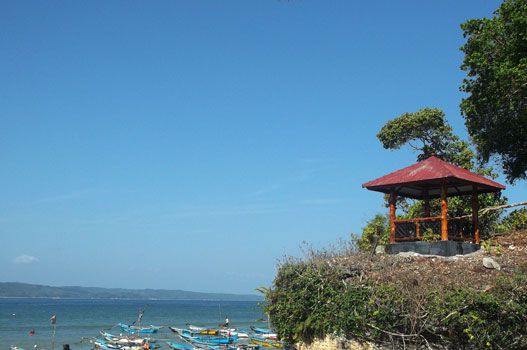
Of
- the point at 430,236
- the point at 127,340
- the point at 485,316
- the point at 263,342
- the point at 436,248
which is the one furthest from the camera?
the point at 127,340

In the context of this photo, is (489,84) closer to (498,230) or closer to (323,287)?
(498,230)

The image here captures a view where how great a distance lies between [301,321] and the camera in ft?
47.2

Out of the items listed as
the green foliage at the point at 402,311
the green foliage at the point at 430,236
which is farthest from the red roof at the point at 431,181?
the green foliage at the point at 402,311

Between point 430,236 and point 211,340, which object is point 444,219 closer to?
point 430,236

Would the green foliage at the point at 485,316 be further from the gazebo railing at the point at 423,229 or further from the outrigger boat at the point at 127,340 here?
the outrigger boat at the point at 127,340

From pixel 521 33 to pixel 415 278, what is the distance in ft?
34.4

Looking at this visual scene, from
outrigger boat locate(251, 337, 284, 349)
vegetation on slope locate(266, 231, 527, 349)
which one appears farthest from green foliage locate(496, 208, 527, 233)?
outrigger boat locate(251, 337, 284, 349)

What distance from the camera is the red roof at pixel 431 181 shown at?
16.5 metres

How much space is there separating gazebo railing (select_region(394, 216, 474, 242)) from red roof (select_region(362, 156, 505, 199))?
3.48ft

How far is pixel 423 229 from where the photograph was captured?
17375mm

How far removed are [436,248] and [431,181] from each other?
1.90 meters

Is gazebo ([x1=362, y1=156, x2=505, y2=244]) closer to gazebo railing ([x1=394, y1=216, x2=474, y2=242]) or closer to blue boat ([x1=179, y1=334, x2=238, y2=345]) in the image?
gazebo railing ([x1=394, y1=216, x2=474, y2=242])

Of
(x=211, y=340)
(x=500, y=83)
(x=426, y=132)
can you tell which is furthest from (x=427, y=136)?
(x=211, y=340)

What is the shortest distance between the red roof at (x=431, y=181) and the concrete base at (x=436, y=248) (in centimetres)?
174
